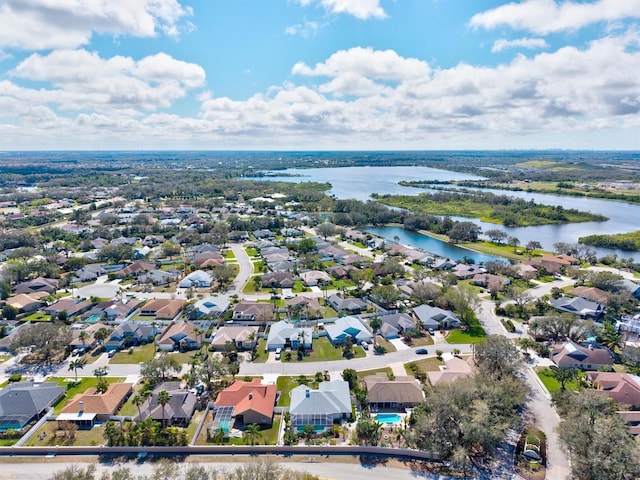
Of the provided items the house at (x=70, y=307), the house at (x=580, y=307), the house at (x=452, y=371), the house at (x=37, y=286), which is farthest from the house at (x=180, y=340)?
the house at (x=580, y=307)

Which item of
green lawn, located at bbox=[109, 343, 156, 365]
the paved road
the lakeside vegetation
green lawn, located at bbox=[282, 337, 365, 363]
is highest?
the lakeside vegetation

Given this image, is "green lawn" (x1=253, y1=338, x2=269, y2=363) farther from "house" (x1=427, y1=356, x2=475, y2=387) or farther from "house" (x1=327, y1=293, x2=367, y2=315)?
"house" (x1=427, y1=356, x2=475, y2=387)

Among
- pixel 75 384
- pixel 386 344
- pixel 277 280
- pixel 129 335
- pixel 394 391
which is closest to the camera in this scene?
pixel 394 391

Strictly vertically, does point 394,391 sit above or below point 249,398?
below

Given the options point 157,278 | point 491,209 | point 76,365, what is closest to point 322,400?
point 76,365

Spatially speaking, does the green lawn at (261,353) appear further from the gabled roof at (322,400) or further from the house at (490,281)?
the house at (490,281)

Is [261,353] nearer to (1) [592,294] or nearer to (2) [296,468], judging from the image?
(2) [296,468]

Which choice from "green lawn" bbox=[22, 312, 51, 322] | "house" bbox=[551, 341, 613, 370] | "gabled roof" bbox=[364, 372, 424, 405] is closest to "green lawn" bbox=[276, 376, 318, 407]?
"gabled roof" bbox=[364, 372, 424, 405]
